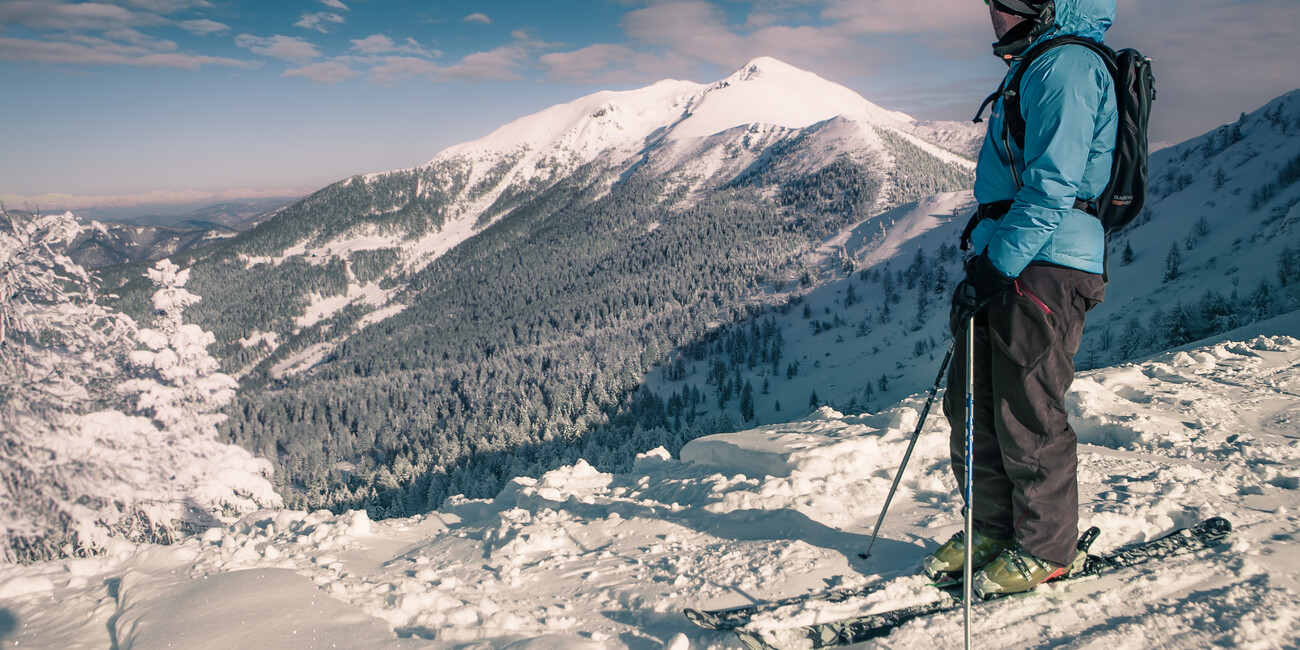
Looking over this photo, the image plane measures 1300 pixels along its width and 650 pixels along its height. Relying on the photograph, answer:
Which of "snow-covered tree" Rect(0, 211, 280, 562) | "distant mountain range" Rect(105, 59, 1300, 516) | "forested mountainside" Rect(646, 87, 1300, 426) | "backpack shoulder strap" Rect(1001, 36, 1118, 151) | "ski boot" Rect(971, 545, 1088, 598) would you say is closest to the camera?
"backpack shoulder strap" Rect(1001, 36, 1118, 151)

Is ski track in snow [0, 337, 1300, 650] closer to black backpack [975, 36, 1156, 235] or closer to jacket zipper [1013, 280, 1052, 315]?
jacket zipper [1013, 280, 1052, 315]

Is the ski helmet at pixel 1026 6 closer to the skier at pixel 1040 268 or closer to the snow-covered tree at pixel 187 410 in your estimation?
the skier at pixel 1040 268

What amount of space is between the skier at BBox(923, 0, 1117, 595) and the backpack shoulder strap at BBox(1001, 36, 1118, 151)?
0.17 feet

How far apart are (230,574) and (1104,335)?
3828 centimetres

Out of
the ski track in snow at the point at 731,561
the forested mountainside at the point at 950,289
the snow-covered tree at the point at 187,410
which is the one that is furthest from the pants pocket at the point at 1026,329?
the forested mountainside at the point at 950,289

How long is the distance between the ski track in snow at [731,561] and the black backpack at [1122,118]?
2272 mm

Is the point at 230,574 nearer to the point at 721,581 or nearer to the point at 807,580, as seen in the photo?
the point at 721,581

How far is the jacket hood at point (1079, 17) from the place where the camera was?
3154 millimetres

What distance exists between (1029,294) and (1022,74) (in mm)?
1297

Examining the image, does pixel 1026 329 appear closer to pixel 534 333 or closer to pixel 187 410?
pixel 187 410

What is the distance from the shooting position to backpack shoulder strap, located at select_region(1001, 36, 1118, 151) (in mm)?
3113

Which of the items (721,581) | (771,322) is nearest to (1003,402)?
(721,581)

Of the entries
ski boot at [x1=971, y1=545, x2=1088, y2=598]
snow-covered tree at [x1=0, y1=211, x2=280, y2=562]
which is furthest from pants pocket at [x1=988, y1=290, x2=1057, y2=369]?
snow-covered tree at [x1=0, y1=211, x2=280, y2=562]

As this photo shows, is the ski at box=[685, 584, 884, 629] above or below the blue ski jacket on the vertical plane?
below
